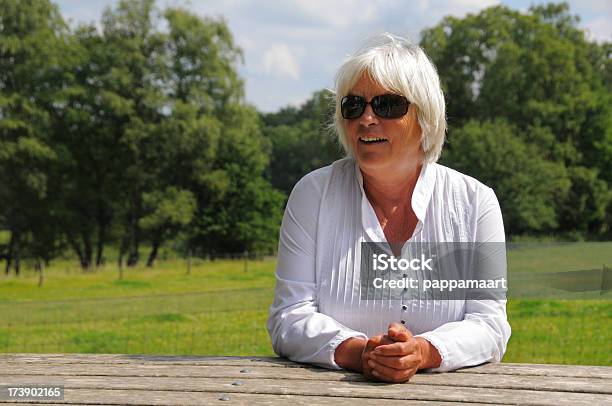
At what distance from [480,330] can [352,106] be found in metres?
0.85

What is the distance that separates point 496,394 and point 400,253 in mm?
650

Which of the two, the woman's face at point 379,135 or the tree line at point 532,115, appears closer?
the woman's face at point 379,135

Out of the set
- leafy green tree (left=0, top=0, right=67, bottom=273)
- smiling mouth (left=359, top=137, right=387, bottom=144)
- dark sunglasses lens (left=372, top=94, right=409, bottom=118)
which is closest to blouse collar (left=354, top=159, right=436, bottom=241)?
smiling mouth (left=359, top=137, right=387, bottom=144)

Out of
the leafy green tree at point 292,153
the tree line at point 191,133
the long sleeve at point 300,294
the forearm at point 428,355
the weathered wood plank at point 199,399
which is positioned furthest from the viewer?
the leafy green tree at point 292,153

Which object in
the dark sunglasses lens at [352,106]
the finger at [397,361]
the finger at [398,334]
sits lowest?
the finger at [397,361]

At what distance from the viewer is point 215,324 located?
11.0m

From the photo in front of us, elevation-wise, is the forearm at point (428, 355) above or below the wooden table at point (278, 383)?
above

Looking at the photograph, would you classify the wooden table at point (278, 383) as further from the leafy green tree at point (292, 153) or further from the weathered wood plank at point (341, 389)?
the leafy green tree at point (292, 153)

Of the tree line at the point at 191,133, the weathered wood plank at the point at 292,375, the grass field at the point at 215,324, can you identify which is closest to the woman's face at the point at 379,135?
the weathered wood plank at the point at 292,375

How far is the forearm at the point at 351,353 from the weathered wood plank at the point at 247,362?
0.11 m

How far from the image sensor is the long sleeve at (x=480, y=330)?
2.45 metres

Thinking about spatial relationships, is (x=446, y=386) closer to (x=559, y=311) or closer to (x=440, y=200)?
(x=440, y=200)

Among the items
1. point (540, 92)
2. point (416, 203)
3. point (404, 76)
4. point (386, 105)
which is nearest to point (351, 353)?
point (416, 203)

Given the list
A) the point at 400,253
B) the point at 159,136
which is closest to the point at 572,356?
the point at 400,253
